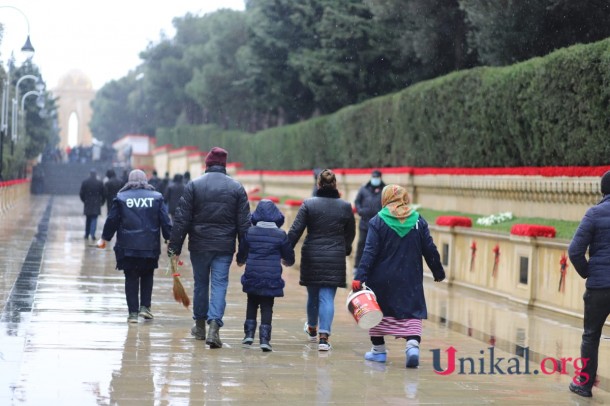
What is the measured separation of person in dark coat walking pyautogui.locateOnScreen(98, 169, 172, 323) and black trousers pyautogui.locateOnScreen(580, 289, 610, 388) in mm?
5358

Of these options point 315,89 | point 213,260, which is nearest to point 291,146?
point 315,89

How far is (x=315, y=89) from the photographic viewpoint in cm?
4719

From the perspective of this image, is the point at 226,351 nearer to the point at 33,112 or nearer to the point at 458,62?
the point at 458,62

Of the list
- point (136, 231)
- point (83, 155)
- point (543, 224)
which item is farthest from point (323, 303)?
point (83, 155)

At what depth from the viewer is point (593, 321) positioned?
973cm

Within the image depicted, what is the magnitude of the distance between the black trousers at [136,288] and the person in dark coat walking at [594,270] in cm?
557

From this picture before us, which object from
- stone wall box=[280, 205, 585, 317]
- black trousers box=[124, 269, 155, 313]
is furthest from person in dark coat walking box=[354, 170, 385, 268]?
black trousers box=[124, 269, 155, 313]

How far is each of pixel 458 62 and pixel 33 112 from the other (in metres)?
67.8

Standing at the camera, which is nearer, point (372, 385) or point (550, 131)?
point (372, 385)

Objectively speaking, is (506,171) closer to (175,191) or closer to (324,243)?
(175,191)

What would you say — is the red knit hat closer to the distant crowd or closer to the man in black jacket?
the man in black jacket

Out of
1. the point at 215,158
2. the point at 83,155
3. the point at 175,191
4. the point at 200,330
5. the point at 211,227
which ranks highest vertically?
the point at 215,158

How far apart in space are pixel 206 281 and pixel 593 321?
4149mm

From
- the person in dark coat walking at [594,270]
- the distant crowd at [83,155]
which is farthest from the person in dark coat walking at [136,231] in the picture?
the distant crowd at [83,155]
